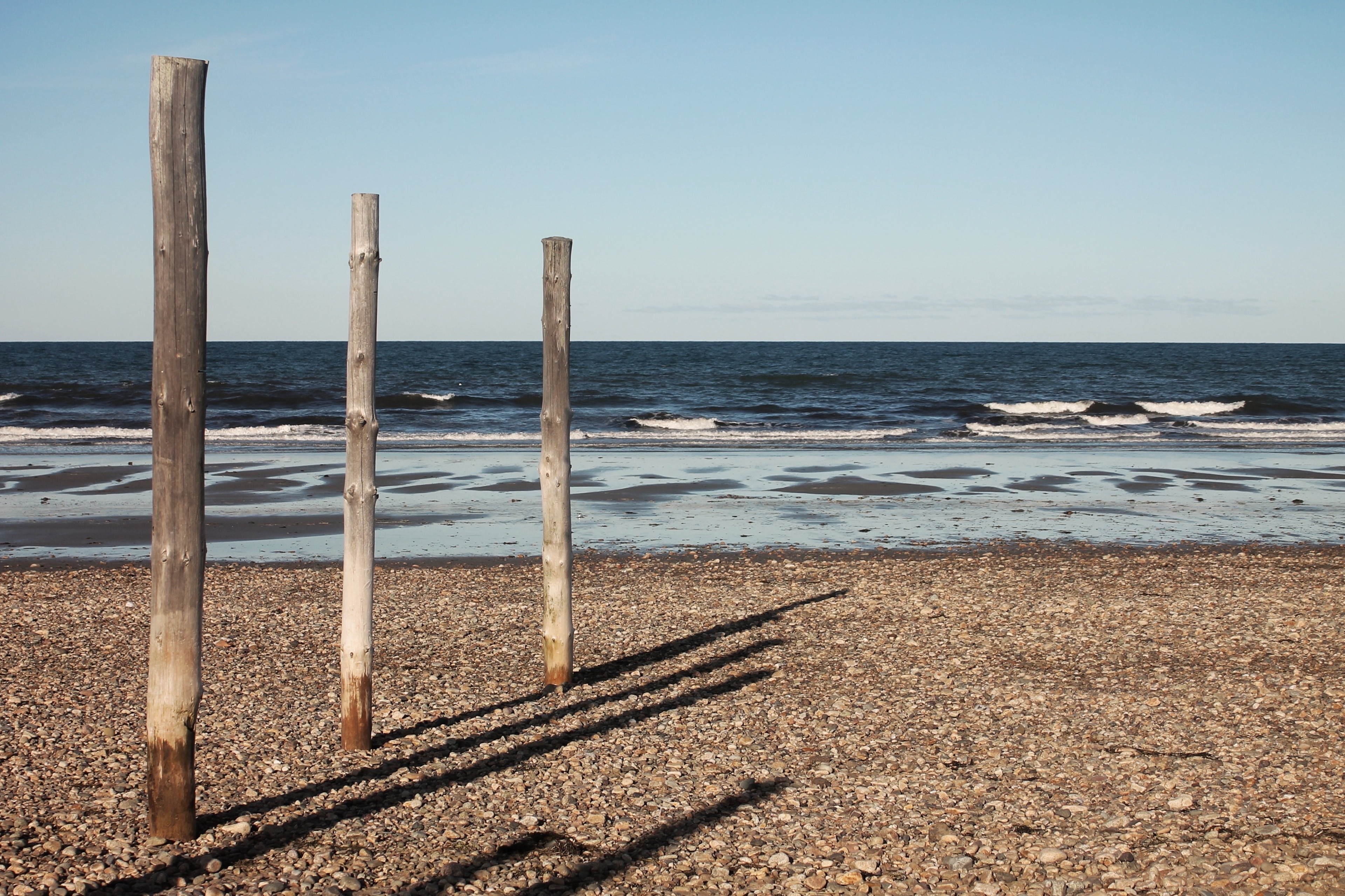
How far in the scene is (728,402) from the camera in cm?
4584

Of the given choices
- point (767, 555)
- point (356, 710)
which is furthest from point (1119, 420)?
point (356, 710)

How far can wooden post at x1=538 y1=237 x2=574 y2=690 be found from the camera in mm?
6707

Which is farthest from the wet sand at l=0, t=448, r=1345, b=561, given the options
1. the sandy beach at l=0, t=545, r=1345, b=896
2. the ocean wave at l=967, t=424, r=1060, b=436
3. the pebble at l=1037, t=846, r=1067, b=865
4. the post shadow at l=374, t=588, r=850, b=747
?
the ocean wave at l=967, t=424, r=1060, b=436

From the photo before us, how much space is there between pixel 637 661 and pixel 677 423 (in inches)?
1128

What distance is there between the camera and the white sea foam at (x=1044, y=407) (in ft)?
137

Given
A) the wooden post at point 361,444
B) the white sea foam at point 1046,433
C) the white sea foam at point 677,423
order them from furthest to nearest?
1. the white sea foam at point 677,423
2. the white sea foam at point 1046,433
3. the wooden post at point 361,444

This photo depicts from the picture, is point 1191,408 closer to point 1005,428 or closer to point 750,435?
point 1005,428

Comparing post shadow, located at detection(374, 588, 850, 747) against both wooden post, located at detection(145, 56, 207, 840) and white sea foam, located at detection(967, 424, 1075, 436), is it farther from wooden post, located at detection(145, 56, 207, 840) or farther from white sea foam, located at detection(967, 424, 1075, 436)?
white sea foam, located at detection(967, 424, 1075, 436)

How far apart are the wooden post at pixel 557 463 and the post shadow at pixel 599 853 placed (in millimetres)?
2093

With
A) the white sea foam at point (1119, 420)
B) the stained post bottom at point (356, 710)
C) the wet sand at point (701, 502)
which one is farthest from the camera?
the white sea foam at point (1119, 420)

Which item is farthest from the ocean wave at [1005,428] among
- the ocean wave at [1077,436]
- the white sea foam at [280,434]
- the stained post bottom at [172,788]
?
the stained post bottom at [172,788]

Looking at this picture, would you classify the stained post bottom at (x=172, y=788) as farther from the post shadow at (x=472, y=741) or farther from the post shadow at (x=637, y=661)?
the post shadow at (x=637, y=661)

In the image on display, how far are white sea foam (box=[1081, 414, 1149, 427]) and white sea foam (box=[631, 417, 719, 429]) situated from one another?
12.4 metres

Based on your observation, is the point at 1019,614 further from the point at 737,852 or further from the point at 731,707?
the point at 737,852
